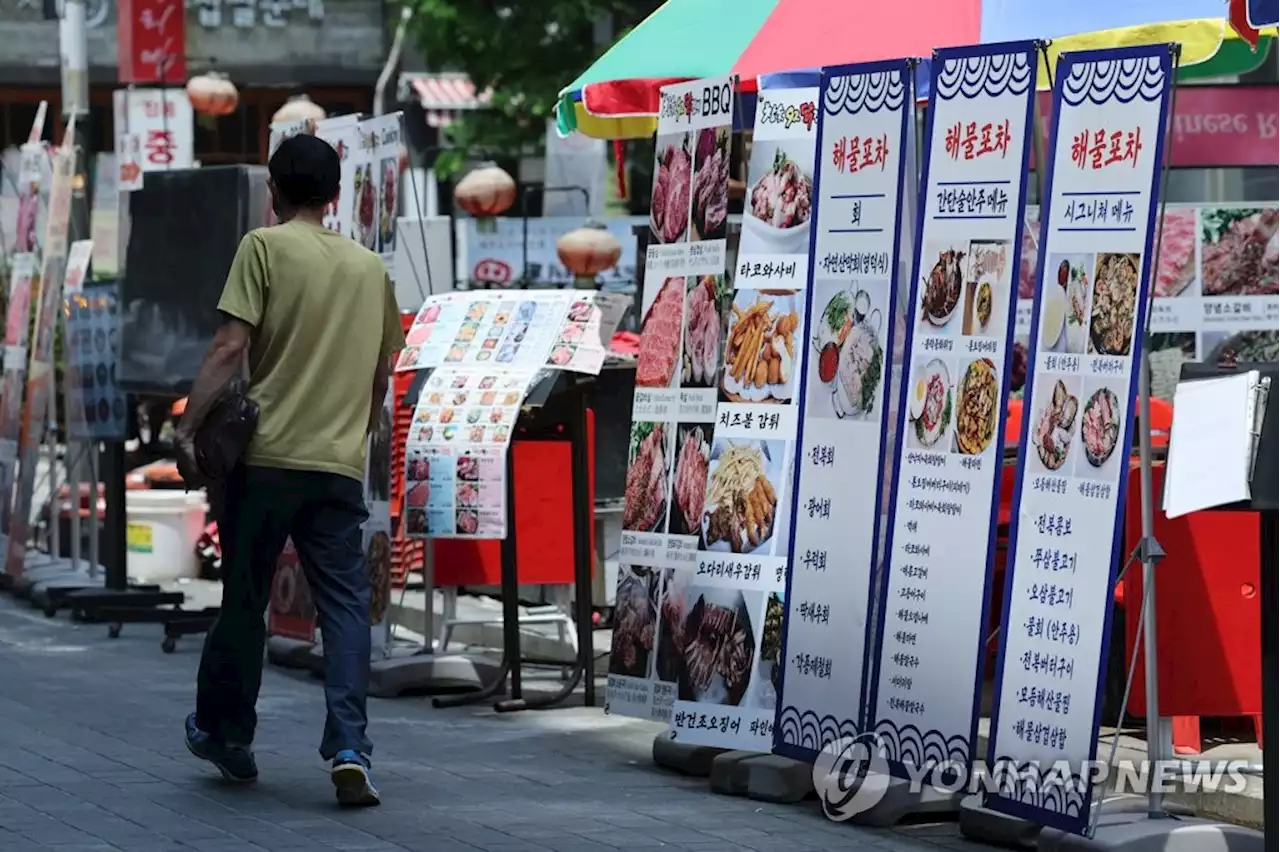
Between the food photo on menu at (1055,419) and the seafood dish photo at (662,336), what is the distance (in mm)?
1970

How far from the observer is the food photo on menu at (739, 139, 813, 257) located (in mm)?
7594

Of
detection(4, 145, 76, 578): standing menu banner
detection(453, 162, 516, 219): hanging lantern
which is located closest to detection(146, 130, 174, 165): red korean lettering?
detection(453, 162, 516, 219): hanging lantern

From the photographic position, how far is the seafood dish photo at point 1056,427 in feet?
21.0

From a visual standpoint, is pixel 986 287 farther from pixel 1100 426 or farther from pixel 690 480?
pixel 690 480

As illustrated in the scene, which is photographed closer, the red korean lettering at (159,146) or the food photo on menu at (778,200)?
the food photo on menu at (778,200)

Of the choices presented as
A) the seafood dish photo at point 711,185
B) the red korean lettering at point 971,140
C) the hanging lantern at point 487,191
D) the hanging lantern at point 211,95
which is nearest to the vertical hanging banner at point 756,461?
the seafood dish photo at point 711,185

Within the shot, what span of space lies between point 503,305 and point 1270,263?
3623 millimetres

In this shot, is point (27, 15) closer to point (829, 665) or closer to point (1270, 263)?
point (1270, 263)

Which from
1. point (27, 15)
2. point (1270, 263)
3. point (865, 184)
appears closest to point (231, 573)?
point (865, 184)

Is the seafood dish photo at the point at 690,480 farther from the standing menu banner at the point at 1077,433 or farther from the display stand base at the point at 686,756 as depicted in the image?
the standing menu banner at the point at 1077,433

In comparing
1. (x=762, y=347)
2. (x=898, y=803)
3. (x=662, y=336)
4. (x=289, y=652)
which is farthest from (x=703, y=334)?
(x=289, y=652)

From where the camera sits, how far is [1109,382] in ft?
20.6

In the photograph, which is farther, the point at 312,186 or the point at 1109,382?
the point at 312,186

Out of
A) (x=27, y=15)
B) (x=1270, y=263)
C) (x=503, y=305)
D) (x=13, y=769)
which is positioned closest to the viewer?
(x=13, y=769)
